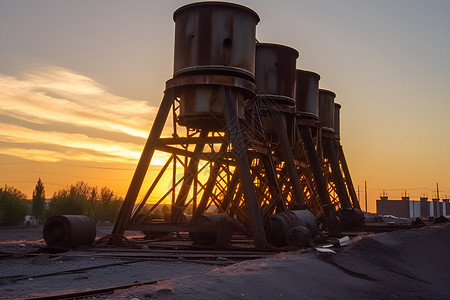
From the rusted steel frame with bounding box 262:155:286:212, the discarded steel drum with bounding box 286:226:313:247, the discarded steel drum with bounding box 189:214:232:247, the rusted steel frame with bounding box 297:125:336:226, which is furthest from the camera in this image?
the rusted steel frame with bounding box 297:125:336:226

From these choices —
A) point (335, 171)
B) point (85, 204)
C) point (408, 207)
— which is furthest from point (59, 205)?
point (408, 207)

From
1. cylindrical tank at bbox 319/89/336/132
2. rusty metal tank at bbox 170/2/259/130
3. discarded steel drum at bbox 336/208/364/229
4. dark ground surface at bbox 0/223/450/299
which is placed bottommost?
dark ground surface at bbox 0/223/450/299

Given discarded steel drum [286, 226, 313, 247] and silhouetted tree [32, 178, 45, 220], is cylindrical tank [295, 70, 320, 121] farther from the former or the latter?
silhouetted tree [32, 178, 45, 220]

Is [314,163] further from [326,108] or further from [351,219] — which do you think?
[326,108]

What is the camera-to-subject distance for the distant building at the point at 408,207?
87.4 metres

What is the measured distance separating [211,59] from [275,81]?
20.3 ft

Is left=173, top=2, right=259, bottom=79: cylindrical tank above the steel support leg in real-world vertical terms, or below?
above

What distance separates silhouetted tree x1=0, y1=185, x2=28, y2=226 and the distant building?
221 feet

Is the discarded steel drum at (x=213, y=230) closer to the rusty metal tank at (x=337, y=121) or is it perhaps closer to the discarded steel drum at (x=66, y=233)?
the discarded steel drum at (x=66, y=233)

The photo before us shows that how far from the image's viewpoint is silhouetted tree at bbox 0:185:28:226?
119 feet

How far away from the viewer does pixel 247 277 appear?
8.62 m

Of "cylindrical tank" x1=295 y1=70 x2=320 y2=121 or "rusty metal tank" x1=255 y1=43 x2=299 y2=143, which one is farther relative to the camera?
"cylindrical tank" x1=295 y1=70 x2=320 y2=121

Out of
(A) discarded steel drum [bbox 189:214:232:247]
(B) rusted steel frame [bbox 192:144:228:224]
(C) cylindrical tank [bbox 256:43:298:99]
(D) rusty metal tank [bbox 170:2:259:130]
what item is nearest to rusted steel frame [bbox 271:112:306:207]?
(C) cylindrical tank [bbox 256:43:298:99]

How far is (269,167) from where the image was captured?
2016cm
